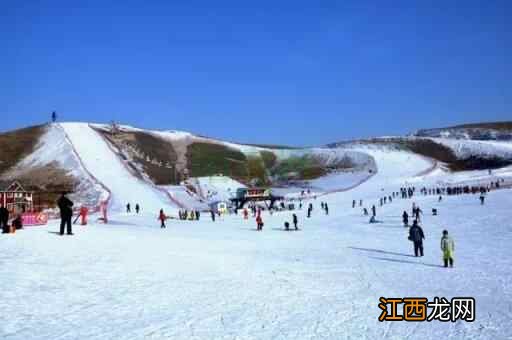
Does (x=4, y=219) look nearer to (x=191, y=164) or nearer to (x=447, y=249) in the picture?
(x=447, y=249)

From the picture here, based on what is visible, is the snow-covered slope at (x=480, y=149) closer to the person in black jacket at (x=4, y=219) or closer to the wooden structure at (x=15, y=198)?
the wooden structure at (x=15, y=198)

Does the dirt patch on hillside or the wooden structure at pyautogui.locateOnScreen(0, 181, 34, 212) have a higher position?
the dirt patch on hillside

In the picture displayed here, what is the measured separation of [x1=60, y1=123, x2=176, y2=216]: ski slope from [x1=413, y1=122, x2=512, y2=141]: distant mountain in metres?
97.4

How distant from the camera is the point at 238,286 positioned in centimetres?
1235

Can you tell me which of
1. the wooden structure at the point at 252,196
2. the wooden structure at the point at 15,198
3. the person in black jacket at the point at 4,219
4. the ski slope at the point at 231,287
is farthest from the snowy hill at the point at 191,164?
the ski slope at the point at 231,287

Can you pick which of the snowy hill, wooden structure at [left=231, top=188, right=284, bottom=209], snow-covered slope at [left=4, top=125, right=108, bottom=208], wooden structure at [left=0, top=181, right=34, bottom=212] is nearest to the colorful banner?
wooden structure at [left=0, top=181, right=34, bottom=212]

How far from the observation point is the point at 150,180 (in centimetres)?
7288

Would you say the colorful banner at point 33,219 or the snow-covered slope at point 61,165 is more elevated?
the snow-covered slope at point 61,165

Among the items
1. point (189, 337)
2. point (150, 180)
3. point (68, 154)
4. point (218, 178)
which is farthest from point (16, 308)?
point (218, 178)

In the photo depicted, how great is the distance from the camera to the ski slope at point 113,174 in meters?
54.8

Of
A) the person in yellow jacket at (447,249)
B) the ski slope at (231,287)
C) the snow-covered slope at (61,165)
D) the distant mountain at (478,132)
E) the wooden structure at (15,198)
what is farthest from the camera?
the distant mountain at (478,132)

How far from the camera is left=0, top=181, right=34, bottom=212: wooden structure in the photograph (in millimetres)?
46781

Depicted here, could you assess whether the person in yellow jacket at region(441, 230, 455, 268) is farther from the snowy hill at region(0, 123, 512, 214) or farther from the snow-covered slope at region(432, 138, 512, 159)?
the snow-covered slope at region(432, 138, 512, 159)

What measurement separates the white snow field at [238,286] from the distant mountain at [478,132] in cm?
12067
